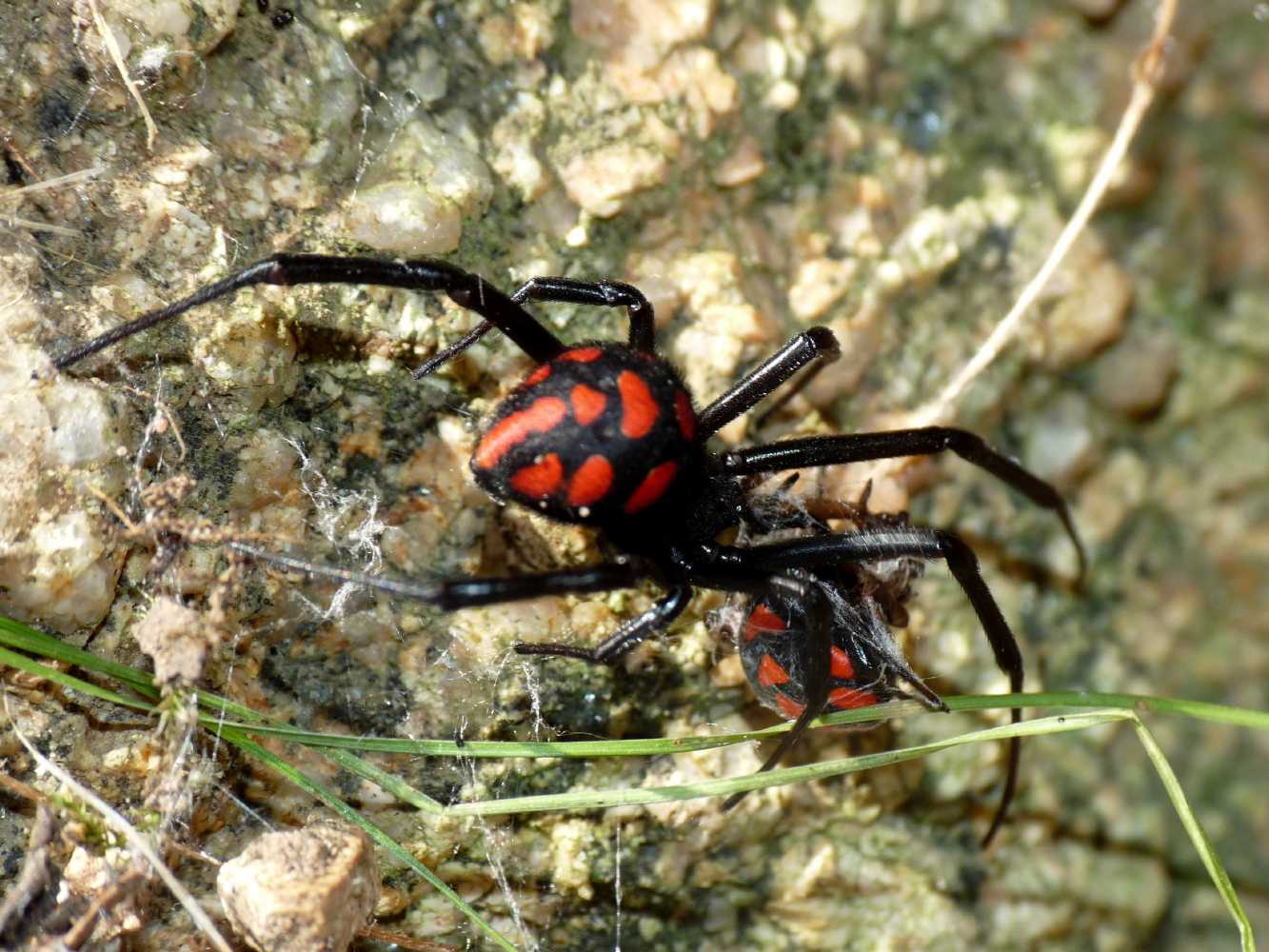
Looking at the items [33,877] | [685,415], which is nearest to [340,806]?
[33,877]

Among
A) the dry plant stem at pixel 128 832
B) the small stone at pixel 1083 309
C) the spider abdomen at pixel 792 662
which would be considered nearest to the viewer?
the dry plant stem at pixel 128 832

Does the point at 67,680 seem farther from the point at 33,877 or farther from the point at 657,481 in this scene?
the point at 657,481

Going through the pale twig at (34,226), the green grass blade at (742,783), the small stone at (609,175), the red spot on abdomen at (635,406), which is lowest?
the green grass blade at (742,783)

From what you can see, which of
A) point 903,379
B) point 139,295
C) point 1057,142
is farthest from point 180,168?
point 1057,142

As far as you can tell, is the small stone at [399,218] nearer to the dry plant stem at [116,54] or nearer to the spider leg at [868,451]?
the dry plant stem at [116,54]

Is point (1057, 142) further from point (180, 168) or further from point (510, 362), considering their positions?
point (180, 168)

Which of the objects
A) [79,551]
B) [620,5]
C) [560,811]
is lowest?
[560,811]

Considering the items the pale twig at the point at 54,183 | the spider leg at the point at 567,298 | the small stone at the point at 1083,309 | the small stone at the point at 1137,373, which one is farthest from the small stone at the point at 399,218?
the small stone at the point at 1137,373

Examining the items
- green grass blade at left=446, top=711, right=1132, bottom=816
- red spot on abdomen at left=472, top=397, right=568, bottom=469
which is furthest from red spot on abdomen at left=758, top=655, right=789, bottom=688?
red spot on abdomen at left=472, top=397, right=568, bottom=469
